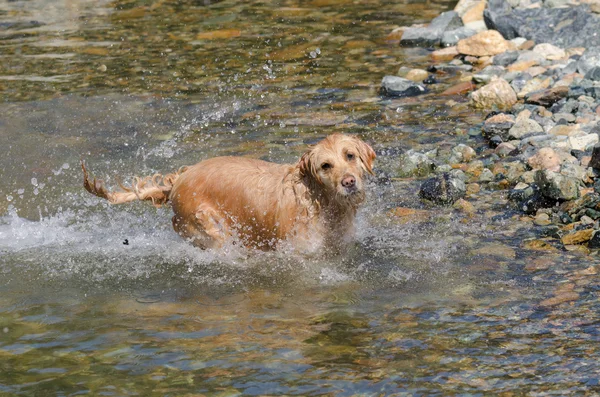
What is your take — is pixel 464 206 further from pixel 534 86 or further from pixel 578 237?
pixel 534 86

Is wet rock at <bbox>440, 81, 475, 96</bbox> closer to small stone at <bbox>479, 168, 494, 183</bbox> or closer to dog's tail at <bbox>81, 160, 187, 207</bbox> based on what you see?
small stone at <bbox>479, 168, 494, 183</bbox>

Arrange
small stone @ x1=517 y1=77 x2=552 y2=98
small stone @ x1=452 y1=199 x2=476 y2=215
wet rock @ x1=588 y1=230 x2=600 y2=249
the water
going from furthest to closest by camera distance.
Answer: small stone @ x1=517 y1=77 x2=552 y2=98 → small stone @ x1=452 y1=199 x2=476 y2=215 → wet rock @ x1=588 y1=230 x2=600 y2=249 → the water

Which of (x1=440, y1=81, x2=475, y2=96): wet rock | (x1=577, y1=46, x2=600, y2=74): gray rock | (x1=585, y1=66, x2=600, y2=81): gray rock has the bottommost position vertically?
(x1=440, y1=81, x2=475, y2=96): wet rock

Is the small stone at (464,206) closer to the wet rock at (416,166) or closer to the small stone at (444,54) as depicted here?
the wet rock at (416,166)

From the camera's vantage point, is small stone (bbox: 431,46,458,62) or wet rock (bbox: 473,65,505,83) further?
small stone (bbox: 431,46,458,62)

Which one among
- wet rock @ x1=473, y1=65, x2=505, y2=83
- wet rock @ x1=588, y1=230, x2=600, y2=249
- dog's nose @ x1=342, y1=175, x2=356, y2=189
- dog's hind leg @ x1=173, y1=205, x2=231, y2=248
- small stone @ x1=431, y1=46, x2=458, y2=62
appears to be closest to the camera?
dog's nose @ x1=342, y1=175, x2=356, y2=189

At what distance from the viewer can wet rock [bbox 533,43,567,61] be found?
14.3 meters

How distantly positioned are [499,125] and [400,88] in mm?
2548

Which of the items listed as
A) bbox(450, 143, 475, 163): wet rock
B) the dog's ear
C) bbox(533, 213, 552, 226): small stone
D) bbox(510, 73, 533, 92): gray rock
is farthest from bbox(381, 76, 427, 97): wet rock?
the dog's ear

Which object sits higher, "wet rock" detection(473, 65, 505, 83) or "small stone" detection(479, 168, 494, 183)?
"wet rock" detection(473, 65, 505, 83)

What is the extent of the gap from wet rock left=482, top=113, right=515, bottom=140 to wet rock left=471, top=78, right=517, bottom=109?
0.79 meters

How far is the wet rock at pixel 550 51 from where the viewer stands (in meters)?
14.3

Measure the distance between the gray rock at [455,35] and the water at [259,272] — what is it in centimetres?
137

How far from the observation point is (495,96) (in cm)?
1258
